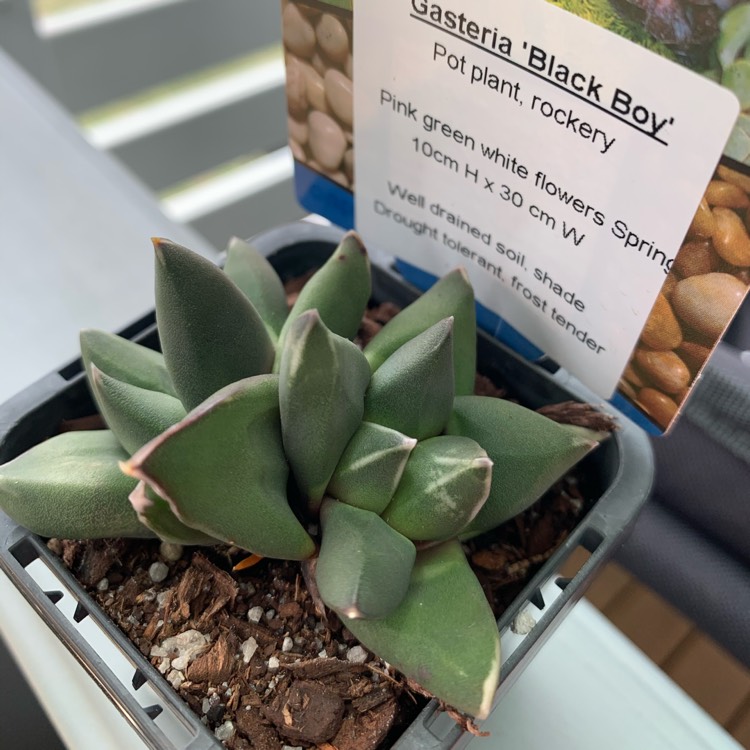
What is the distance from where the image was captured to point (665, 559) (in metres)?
0.72

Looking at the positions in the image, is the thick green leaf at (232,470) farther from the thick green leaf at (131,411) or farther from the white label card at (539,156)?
the white label card at (539,156)

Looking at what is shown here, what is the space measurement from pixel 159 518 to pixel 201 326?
0.28 feet

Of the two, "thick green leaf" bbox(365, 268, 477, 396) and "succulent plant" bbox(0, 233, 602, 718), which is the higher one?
"thick green leaf" bbox(365, 268, 477, 396)

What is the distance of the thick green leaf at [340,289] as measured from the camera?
1.29ft

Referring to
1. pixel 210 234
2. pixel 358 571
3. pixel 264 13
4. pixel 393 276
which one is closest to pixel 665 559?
pixel 393 276

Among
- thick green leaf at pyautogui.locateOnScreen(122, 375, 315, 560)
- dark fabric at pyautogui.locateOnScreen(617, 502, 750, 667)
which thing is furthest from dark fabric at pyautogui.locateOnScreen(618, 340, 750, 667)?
thick green leaf at pyautogui.locateOnScreen(122, 375, 315, 560)

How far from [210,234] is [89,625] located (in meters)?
0.97

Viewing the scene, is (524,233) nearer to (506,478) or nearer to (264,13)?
(506,478)

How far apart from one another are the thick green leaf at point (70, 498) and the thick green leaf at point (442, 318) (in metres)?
0.14

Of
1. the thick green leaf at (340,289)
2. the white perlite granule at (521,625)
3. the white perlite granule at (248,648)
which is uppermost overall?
the thick green leaf at (340,289)

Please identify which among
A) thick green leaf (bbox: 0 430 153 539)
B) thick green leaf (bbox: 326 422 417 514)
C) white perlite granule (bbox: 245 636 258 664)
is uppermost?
thick green leaf (bbox: 326 422 417 514)

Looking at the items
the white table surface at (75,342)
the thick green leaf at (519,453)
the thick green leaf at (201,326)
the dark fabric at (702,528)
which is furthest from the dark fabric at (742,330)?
the thick green leaf at (201,326)

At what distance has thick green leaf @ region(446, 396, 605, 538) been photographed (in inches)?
13.7

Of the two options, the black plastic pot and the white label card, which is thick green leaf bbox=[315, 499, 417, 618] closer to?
the black plastic pot
